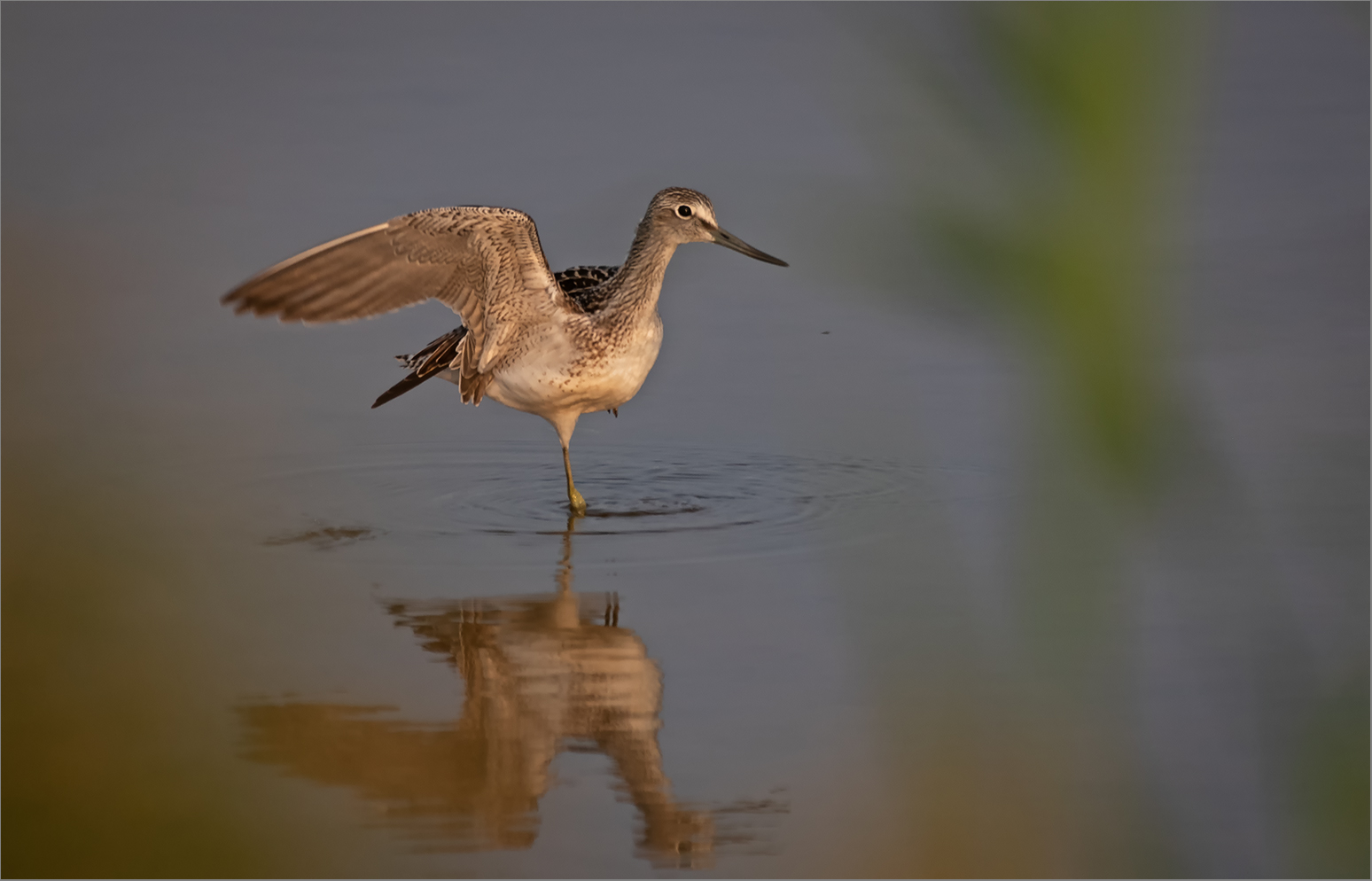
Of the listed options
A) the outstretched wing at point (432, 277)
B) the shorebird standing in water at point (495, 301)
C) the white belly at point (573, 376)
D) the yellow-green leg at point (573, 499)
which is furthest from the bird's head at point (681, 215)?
the yellow-green leg at point (573, 499)

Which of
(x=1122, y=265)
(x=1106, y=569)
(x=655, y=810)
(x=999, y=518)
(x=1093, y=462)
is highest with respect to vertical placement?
(x=1122, y=265)

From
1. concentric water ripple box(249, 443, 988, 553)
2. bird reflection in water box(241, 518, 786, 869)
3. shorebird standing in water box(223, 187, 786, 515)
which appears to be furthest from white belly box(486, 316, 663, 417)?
bird reflection in water box(241, 518, 786, 869)

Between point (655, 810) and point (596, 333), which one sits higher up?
point (596, 333)

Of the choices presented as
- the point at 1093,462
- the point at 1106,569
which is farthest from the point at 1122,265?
the point at 1106,569

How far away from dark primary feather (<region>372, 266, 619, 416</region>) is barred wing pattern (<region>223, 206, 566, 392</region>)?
0.22 metres

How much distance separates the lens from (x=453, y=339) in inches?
335

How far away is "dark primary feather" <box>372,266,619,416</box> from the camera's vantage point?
8.40 metres

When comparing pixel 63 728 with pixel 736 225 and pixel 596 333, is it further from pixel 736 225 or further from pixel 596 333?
pixel 736 225

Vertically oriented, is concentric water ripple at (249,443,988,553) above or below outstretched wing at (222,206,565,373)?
below

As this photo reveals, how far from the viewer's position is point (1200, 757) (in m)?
4.89

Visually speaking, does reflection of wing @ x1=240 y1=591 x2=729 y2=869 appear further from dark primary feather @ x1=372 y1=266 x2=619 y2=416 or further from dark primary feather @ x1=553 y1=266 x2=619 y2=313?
dark primary feather @ x1=553 y1=266 x2=619 y2=313

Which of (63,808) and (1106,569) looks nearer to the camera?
(1106,569)

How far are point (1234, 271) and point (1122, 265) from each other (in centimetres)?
885

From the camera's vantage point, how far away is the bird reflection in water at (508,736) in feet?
14.7
